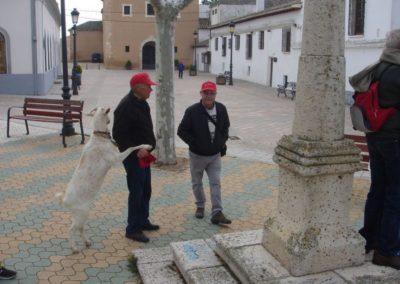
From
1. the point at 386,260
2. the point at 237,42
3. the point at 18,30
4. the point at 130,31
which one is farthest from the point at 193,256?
the point at 130,31

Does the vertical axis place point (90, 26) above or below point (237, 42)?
above

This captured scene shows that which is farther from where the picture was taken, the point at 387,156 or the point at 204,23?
the point at 204,23

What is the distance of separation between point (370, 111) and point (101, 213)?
3.76m

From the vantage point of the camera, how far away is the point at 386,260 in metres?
3.95

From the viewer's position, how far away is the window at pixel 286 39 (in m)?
29.6

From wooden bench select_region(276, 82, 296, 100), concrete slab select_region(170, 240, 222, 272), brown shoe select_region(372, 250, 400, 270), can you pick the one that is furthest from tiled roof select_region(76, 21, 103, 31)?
brown shoe select_region(372, 250, 400, 270)

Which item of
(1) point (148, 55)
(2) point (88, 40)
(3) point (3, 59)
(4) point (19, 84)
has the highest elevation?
(2) point (88, 40)

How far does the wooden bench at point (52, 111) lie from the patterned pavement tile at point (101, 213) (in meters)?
1.41

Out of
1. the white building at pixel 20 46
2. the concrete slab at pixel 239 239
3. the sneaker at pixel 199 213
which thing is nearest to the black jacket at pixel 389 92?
the concrete slab at pixel 239 239

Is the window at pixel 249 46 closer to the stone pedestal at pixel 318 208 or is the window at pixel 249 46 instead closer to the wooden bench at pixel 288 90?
the wooden bench at pixel 288 90

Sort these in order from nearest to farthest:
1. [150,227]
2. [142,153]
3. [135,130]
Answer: [142,153] → [135,130] → [150,227]

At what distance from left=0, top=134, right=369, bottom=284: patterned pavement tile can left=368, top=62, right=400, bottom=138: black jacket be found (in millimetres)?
2514

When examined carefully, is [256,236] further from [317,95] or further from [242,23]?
[242,23]

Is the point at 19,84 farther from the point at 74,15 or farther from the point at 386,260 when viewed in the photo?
the point at 386,260
